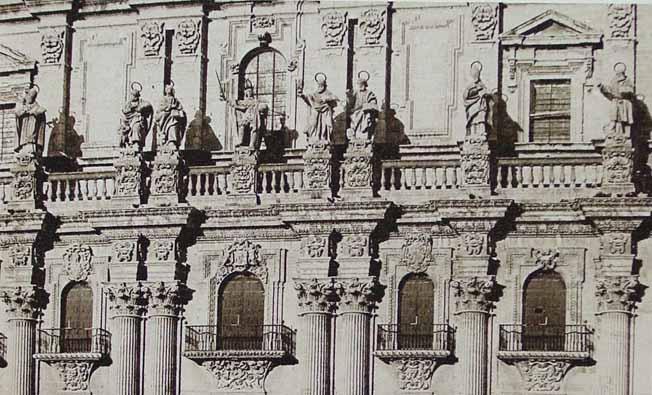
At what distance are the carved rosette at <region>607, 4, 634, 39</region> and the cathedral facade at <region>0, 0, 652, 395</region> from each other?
7 cm

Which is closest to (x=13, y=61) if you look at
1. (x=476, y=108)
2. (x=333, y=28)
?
(x=333, y=28)

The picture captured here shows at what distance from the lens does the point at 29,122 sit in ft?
154

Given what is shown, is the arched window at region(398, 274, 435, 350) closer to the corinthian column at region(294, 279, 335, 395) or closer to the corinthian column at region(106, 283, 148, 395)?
the corinthian column at region(294, 279, 335, 395)

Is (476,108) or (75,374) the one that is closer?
(476,108)

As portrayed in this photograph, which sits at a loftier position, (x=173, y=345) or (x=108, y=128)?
(x=108, y=128)

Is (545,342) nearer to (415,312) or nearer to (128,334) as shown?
(415,312)

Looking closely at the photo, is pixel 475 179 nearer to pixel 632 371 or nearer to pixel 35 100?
pixel 632 371

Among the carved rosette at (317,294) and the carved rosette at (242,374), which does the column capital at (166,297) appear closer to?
the carved rosette at (242,374)

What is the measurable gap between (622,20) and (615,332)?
7092 mm

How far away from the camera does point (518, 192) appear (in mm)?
43219

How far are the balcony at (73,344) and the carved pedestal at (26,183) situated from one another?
2.86 m

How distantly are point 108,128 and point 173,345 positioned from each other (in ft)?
19.0

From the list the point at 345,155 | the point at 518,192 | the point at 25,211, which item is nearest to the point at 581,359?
the point at 518,192

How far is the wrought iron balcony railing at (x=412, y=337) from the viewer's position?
4322cm
